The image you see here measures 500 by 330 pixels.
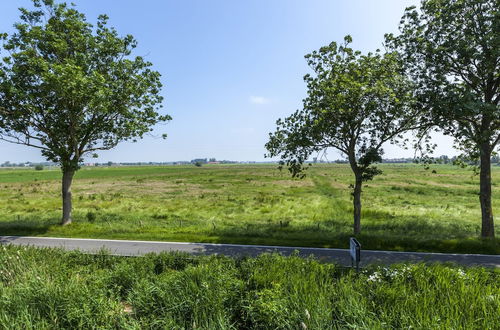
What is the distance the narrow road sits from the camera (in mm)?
10438

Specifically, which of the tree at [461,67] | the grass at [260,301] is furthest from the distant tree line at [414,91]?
the grass at [260,301]

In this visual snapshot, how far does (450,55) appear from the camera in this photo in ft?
41.2

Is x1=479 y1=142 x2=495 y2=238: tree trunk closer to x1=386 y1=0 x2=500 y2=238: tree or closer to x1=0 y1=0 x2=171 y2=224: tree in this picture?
x1=386 y1=0 x2=500 y2=238: tree

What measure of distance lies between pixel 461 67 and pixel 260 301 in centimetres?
1482

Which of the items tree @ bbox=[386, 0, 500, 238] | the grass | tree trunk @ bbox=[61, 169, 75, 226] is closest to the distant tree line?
tree @ bbox=[386, 0, 500, 238]

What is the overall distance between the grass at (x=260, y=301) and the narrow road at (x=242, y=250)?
358 cm

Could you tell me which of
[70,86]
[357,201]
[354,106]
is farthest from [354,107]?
[70,86]

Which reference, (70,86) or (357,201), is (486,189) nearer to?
(357,201)

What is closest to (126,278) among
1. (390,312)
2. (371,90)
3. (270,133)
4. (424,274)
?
(390,312)

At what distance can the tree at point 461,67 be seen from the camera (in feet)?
36.3

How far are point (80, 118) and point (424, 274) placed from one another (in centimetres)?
1871

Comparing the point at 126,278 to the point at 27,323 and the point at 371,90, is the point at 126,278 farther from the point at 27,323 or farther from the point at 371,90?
the point at 371,90

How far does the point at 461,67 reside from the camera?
12719 mm

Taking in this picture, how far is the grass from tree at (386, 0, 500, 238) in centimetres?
778
